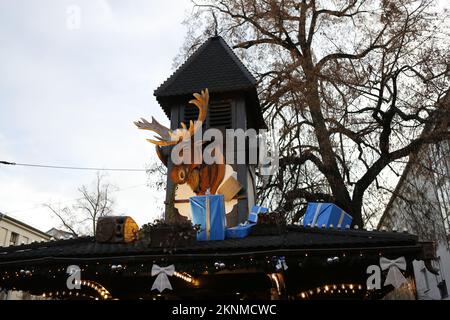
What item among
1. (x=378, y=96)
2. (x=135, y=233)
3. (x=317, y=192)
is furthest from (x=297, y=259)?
(x=378, y=96)

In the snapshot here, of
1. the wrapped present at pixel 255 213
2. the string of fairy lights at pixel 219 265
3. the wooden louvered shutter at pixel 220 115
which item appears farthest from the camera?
the wooden louvered shutter at pixel 220 115

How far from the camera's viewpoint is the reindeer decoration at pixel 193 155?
1145 centimetres

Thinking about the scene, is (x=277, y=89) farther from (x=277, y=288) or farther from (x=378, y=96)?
(x=277, y=288)

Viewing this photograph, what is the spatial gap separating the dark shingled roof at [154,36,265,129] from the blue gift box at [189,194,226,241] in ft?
13.2

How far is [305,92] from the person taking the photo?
1379 centimetres

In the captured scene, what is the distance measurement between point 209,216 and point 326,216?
3.27 metres

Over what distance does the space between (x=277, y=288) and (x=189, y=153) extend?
14.9 ft

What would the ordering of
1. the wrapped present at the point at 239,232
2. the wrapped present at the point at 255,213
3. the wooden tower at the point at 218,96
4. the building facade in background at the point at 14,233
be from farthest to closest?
the building facade in background at the point at 14,233 → the wooden tower at the point at 218,96 → the wrapped present at the point at 255,213 → the wrapped present at the point at 239,232

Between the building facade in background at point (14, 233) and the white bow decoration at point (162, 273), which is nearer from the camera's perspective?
the white bow decoration at point (162, 273)

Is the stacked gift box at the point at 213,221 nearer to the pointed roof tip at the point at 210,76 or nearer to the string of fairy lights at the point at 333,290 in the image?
the string of fairy lights at the point at 333,290

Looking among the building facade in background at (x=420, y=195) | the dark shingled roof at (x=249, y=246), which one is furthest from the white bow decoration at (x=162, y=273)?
the building facade in background at (x=420, y=195)

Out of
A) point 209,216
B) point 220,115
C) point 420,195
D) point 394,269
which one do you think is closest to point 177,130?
point 220,115

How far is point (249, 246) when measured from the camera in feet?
25.9

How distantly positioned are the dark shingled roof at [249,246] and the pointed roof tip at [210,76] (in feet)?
16.7
